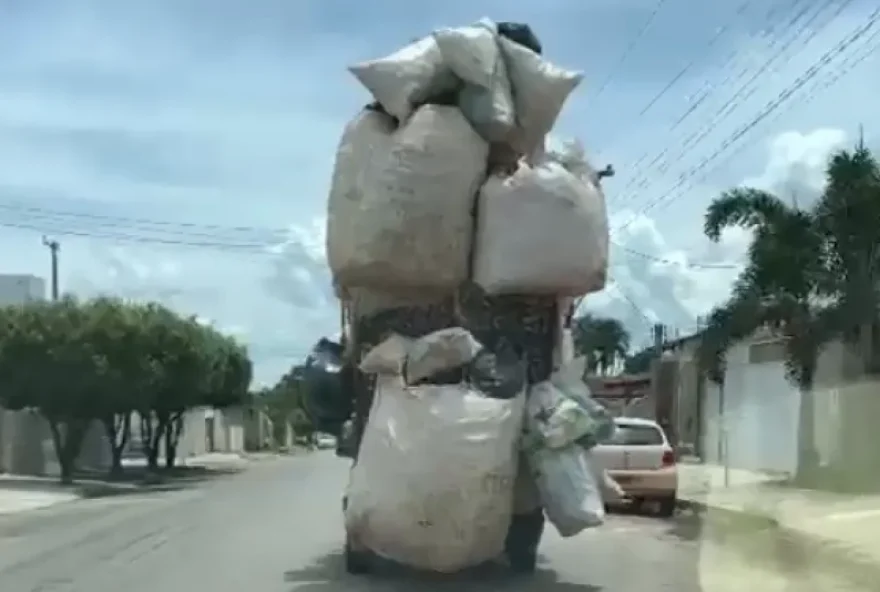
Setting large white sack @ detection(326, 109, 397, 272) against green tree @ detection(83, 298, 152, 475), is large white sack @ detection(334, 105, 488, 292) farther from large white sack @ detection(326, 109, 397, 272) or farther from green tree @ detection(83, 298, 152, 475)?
green tree @ detection(83, 298, 152, 475)

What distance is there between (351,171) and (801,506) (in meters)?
13.5

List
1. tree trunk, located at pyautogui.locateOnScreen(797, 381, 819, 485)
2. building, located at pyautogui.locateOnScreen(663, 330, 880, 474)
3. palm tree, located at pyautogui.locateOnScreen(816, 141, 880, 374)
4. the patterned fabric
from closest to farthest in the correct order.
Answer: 1. the patterned fabric
2. palm tree, located at pyautogui.locateOnScreen(816, 141, 880, 374)
3. building, located at pyautogui.locateOnScreen(663, 330, 880, 474)
4. tree trunk, located at pyautogui.locateOnScreen(797, 381, 819, 485)

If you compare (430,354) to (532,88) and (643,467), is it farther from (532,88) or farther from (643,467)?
(643,467)

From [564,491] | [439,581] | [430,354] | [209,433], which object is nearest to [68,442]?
[439,581]

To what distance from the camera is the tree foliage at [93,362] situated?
43469 mm

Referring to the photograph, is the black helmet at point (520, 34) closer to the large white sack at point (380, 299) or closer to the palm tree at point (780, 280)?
the large white sack at point (380, 299)

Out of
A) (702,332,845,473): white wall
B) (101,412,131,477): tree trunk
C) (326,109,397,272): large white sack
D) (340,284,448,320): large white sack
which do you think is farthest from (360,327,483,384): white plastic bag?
(101,412,131,477): tree trunk

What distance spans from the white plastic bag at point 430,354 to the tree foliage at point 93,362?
104 ft

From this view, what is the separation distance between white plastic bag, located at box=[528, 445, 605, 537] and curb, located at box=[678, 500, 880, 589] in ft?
13.4

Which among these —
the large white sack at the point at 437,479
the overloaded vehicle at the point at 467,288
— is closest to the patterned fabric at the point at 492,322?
the overloaded vehicle at the point at 467,288

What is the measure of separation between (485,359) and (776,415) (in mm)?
20852

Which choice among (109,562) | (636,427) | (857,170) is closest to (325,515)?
(636,427)

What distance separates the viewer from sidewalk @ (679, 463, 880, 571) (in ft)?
63.1

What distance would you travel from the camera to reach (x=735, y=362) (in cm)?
3247
